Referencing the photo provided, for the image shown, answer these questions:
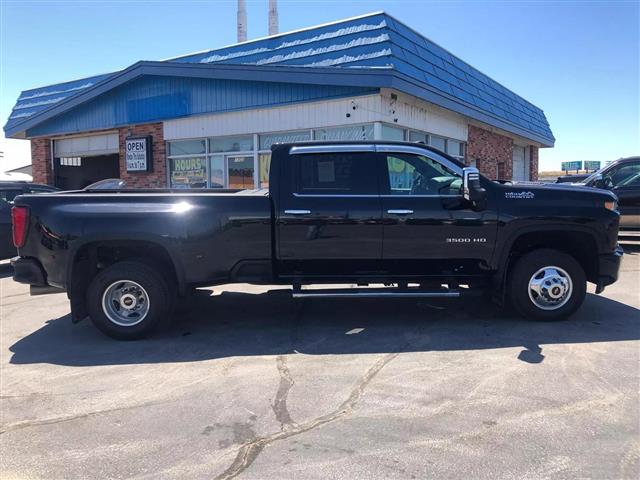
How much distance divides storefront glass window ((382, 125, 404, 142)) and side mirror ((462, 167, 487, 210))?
631 cm

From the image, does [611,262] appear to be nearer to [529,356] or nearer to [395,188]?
[529,356]

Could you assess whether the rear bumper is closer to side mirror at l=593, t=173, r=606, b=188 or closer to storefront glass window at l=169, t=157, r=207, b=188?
storefront glass window at l=169, t=157, r=207, b=188

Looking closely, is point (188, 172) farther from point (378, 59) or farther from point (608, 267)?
point (608, 267)

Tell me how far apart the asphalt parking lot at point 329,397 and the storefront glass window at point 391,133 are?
→ 6.25 metres

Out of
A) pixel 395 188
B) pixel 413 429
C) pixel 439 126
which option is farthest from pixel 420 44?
pixel 413 429

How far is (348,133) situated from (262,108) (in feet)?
8.64

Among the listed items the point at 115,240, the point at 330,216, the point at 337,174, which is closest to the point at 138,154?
the point at 115,240

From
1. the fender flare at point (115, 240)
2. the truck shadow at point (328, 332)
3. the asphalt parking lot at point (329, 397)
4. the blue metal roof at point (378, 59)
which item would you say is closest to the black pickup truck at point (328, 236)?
the fender flare at point (115, 240)

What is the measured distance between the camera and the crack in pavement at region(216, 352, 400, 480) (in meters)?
3.00

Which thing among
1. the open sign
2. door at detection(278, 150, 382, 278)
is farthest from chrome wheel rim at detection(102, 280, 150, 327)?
the open sign

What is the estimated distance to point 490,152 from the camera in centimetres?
1881

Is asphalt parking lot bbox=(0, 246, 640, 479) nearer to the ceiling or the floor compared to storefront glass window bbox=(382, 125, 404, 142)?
nearer to the floor

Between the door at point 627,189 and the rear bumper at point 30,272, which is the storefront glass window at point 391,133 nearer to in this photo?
the door at point 627,189

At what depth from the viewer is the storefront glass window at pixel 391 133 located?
11715 mm
